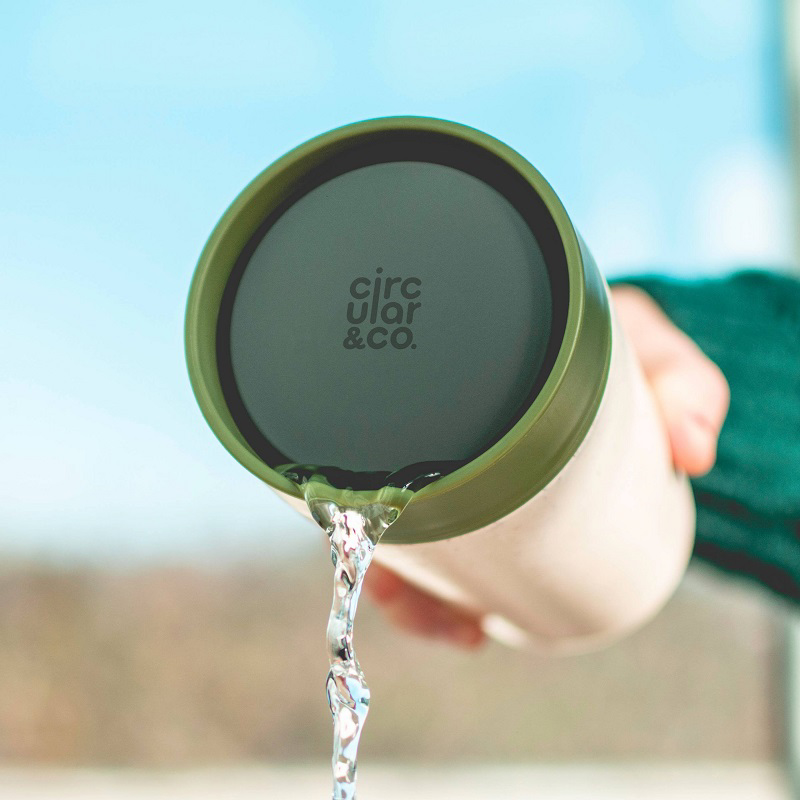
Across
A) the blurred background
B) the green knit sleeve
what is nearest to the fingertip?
the green knit sleeve

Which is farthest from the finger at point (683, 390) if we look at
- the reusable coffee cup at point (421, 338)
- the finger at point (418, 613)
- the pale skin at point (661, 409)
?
the finger at point (418, 613)

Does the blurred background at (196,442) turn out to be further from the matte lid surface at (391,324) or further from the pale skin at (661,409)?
the matte lid surface at (391,324)

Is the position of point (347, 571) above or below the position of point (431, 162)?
below

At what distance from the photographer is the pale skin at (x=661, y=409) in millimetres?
443

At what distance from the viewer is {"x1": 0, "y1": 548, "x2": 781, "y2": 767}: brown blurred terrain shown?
1.85 m

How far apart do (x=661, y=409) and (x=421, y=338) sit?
0.19m

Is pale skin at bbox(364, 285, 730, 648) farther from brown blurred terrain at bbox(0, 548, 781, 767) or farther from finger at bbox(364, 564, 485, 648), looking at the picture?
brown blurred terrain at bbox(0, 548, 781, 767)

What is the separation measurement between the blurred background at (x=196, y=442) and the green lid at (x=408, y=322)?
4.83 ft

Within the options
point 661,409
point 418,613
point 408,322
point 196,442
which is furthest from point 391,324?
point 196,442

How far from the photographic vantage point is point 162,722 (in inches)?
75.5

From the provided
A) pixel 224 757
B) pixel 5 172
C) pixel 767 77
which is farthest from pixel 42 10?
pixel 224 757

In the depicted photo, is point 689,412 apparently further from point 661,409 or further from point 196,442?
point 196,442

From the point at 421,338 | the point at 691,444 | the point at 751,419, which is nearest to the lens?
the point at 421,338

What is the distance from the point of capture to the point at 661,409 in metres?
0.45
